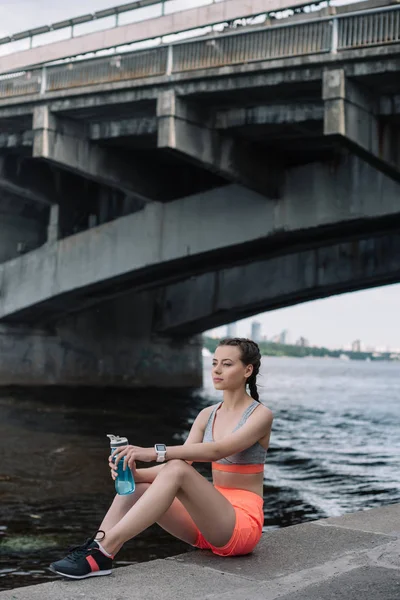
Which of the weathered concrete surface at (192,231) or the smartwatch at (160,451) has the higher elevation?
the weathered concrete surface at (192,231)

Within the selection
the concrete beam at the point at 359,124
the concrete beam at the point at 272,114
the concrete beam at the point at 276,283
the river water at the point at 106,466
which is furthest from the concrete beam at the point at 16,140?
the concrete beam at the point at 359,124

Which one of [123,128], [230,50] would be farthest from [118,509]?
[123,128]

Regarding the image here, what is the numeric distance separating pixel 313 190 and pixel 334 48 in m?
4.48

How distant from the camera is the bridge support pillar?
27516 mm

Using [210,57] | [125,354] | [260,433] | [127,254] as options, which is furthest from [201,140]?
[125,354]

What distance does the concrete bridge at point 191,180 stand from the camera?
1513cm

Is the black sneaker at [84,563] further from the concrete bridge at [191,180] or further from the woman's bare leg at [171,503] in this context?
the concrete bridge at [191,180]

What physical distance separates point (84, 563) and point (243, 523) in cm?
93

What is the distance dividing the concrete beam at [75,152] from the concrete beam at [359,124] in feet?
23.6

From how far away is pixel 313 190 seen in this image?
18.4m

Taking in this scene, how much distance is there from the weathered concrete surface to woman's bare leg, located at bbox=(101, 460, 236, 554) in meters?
13.4

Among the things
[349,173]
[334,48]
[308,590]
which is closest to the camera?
[308,590]

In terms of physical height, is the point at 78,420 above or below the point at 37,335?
below

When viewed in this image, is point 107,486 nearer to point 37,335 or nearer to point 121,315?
point 37,335
